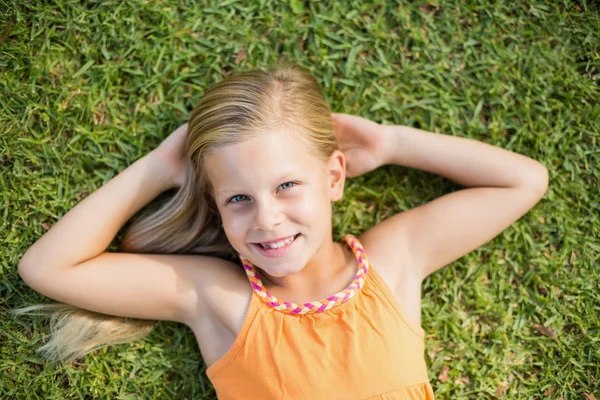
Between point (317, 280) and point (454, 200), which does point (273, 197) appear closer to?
point (317, 280)

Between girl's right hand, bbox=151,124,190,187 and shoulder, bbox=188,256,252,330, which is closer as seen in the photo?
shoulder, bbox=188,256,252,330

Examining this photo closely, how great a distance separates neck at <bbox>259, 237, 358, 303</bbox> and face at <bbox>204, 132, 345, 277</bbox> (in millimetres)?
247

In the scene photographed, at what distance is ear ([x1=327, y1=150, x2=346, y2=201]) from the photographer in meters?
3.03

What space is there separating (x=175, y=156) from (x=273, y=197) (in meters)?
0.82

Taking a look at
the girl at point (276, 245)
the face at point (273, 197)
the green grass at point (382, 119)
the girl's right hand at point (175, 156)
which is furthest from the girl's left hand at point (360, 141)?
the girl's right hand at point (175, 156)

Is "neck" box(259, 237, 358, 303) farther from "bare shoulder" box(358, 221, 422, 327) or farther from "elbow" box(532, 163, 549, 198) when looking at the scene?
"elbow" box(532, 163, 549, 198)

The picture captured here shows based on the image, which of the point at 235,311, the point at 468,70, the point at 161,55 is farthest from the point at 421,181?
the point at 161,55

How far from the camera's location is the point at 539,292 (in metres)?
3.57

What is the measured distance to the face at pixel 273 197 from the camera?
8.90ft

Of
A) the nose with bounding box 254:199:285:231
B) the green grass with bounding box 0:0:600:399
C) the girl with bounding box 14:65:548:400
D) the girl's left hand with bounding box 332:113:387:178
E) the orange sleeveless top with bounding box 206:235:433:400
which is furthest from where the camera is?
the green grass with bounding box 0:0:600:399

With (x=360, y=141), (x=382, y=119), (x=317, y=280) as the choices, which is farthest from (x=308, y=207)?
(x=382, y=119)

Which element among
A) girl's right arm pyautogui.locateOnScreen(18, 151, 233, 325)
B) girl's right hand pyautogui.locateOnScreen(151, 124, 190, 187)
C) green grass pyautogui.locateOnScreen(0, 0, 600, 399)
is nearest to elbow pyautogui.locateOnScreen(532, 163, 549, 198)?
green grass pyautogui.locateOnScreen(0, 0, 600, 399)

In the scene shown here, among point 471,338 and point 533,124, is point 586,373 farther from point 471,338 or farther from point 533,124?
point 533,124

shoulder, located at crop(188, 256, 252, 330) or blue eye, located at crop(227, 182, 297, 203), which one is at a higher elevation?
blue eye, located at crop(227, 182, 297, 203)
